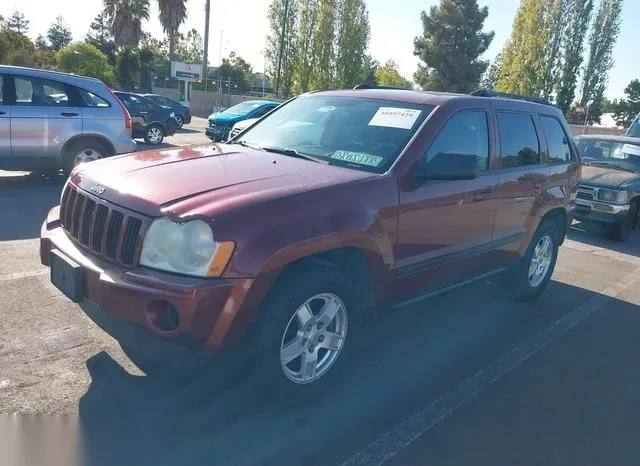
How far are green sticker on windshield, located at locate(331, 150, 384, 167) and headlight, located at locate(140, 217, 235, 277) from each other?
132 cm

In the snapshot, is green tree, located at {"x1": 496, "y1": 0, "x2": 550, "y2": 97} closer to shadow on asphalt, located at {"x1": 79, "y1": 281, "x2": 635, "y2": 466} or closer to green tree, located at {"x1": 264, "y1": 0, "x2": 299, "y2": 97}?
green tree, located at {"x1": 264, "y1": 0, "x2": 299, "y2": 97}

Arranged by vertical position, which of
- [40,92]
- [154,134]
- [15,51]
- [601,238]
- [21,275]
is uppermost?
[15,51]

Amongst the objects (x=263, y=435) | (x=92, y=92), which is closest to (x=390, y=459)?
(x=263, y=435)

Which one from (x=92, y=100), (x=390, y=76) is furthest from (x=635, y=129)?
(x=390, y=76)

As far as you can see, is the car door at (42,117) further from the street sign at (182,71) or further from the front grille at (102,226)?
the street sign at (182,71)

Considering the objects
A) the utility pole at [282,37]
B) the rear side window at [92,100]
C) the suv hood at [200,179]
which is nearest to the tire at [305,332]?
the suv hood at [200,179]

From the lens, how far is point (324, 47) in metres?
40.5

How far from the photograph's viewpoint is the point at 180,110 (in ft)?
74.0

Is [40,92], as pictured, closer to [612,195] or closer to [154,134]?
[154,134]

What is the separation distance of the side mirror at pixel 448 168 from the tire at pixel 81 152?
6618 mm

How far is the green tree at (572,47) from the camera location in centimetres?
4216

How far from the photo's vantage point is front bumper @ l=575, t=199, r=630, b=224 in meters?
8.99

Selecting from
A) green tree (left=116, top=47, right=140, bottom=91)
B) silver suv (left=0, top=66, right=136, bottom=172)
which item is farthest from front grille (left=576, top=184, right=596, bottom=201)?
green tree (left=116, top=47, right=140, bottom=91)

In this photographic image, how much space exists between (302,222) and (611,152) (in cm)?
951
